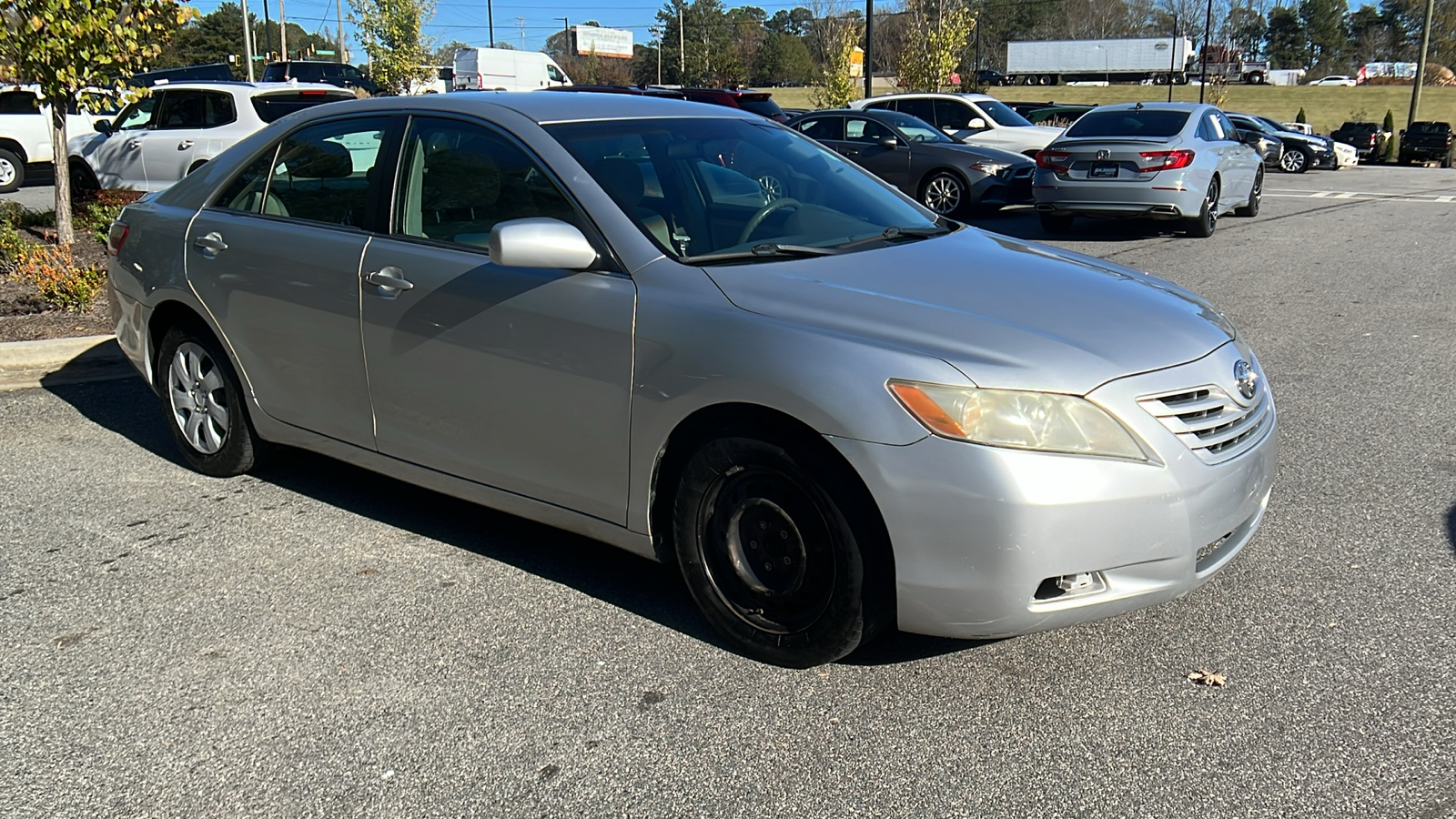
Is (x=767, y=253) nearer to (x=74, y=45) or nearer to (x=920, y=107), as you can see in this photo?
(x=74, y=45)

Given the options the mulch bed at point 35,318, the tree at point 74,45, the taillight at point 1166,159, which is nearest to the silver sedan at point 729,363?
the mulch bed at point 35,318

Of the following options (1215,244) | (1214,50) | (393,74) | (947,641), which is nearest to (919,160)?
(1215,244)

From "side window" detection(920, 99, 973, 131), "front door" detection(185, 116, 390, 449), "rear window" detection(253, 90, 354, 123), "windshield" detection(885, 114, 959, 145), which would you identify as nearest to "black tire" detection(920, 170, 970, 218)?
"windshield" detection(885, 114, 959, 145)

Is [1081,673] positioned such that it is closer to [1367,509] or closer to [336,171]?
[1367,509]

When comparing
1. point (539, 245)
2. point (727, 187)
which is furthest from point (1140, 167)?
point (539, 245)

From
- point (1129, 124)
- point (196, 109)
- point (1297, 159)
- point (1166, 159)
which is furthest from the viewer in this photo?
point (1297, 159)

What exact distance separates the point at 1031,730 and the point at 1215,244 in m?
11.4

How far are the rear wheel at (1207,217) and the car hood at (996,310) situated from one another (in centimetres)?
1036

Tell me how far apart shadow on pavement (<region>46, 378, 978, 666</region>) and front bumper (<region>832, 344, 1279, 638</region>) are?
1.74ft

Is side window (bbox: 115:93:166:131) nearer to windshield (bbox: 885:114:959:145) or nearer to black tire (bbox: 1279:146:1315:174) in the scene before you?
windshield (bbox: 885:114:959:145)

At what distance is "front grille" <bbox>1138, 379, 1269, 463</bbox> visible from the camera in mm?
3188

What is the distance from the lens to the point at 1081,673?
137 inches

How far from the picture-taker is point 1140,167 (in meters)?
13.1

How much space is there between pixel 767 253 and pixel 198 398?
282cm
